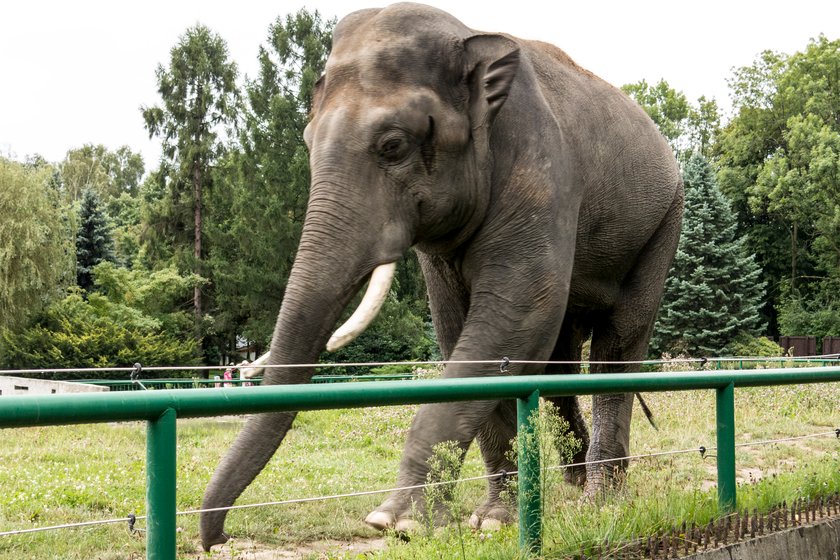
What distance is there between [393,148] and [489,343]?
111 cm

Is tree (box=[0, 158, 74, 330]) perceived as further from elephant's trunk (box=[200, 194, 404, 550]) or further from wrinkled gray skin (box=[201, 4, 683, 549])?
elephant's trunk (box=[200, 194, 404, 550])

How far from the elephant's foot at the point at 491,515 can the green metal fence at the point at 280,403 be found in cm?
117

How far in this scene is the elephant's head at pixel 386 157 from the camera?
4676 mm

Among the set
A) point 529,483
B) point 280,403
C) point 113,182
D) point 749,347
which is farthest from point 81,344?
point 113,182

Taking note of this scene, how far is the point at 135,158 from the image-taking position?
73812mm

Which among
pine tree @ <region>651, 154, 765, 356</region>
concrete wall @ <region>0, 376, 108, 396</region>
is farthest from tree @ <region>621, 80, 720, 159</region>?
concrete wall @ <region>0, 376, 108, 396</region>

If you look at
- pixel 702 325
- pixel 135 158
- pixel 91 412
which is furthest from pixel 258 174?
pixel 135 158

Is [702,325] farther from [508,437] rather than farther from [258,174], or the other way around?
[508,437]

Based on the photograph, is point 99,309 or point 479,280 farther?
point 99,309

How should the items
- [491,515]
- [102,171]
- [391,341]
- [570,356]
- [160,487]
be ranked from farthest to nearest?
[102,171], [391,341], [570,356], [491,515], [160,487]

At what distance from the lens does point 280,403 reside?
9.14 ft

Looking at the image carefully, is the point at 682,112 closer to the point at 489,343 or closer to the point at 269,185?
the point at 269,185

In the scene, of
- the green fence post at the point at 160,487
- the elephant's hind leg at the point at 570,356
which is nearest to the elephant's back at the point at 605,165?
the elephant's hind leg at the point at 570,356

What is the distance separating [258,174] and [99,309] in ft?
25.0
